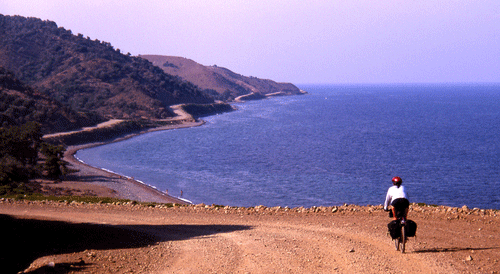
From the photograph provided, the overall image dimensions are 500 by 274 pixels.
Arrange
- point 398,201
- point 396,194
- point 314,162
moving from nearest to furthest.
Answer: point 398,201, point 396,194, point 314,162

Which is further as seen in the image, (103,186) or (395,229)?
(103,186)

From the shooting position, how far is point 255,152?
71.6 meters

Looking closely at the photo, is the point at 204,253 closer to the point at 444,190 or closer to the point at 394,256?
the point at 394,256

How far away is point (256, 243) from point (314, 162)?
166 feet

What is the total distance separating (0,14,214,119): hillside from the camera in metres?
124

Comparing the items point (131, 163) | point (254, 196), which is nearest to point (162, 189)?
point (254, 196)

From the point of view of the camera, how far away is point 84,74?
5482 inches

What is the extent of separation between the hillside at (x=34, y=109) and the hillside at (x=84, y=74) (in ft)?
62.7

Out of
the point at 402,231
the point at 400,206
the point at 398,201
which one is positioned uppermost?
the point at 398,201

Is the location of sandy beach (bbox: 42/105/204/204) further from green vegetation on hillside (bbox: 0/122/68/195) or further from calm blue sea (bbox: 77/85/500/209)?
calm blue sea (bbox: 77/85/500/209)

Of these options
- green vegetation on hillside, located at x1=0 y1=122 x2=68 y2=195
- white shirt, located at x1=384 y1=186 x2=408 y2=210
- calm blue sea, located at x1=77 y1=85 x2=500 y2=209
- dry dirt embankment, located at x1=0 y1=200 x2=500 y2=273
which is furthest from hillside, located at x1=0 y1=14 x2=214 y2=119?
white shirt, located at x1=384 y1=186 x2=408 y2=210

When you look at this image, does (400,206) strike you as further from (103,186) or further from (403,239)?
(103,186)

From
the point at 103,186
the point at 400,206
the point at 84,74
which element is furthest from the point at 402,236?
the point at 84,74

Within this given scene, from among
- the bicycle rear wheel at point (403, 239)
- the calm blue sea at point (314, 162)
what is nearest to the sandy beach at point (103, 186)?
the calm blue sea at point (314, 162)
